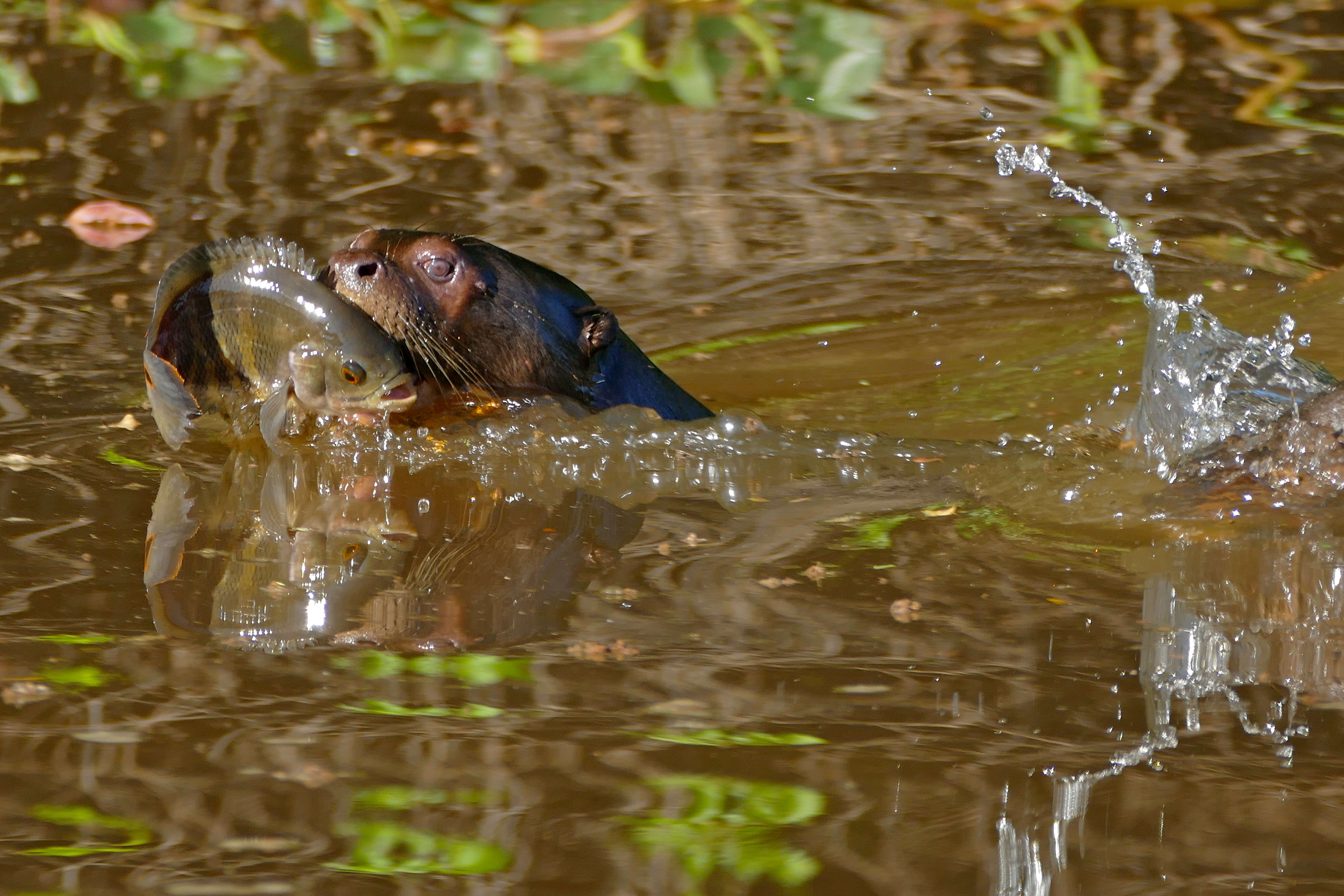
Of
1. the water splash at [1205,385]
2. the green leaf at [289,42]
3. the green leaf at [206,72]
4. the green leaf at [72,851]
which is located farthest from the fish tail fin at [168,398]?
the green leaf at [289,42]

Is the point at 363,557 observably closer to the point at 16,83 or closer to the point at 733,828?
the point at 733,828

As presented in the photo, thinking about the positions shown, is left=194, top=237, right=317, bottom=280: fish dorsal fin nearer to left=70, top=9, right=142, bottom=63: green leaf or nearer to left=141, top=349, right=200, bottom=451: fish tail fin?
left=141, top=349, right=200, bottom=451: fish tail fin

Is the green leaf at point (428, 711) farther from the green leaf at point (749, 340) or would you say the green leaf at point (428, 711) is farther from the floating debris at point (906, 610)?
the green leaf at point (749, 340)

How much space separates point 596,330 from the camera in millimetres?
4098

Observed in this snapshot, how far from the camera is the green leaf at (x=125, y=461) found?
3553 mm

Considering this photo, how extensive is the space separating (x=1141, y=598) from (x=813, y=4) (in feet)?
20.7

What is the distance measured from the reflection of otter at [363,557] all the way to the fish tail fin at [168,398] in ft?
0.51

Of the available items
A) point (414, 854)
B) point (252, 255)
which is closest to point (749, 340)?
point (252, 255)

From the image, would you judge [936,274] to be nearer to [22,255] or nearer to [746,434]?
[746,434]

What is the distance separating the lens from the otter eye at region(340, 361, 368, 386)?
11.0 feet

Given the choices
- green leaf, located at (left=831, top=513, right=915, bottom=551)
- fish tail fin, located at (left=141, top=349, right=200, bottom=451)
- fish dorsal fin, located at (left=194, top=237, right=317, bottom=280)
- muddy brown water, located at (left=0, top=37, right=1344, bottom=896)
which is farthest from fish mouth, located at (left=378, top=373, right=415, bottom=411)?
green leaf, located at (left=831, top=513, right=915, bottom=551)

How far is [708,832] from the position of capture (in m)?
1.86

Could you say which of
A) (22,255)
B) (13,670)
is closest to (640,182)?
(22,255)

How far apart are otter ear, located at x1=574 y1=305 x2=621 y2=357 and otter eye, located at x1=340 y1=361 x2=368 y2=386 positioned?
2.70ft
